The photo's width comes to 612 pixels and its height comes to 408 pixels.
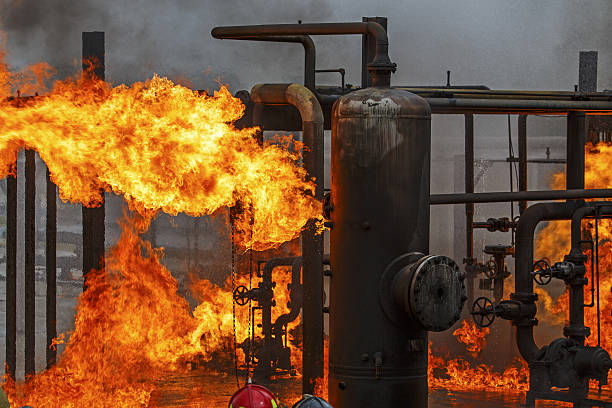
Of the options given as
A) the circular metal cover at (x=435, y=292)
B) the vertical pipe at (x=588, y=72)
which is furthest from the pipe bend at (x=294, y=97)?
the vertical pipe at (x=588, y=72)

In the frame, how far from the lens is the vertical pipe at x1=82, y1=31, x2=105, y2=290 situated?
30.8 feet

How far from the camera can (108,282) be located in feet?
32.5

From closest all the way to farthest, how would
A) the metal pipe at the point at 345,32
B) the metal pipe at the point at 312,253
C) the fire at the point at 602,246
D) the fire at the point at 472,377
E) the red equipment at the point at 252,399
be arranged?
the red equipment at the point at 252,399
the metal pipe at the point at 345,32
the metal pipe at the point at 312,253
the fire at the point at 472,377
the fire at the point at 602,246

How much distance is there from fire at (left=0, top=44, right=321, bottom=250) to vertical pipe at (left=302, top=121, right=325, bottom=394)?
172mm

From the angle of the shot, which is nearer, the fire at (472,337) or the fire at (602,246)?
the fire at (602,246)

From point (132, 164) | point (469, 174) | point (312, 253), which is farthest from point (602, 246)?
point (132, 164)

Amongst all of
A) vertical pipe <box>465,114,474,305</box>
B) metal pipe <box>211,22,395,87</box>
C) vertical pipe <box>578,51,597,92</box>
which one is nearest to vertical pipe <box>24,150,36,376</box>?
Result: metal pipe <box>211,22,395,87</box>

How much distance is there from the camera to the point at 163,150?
9320 mm

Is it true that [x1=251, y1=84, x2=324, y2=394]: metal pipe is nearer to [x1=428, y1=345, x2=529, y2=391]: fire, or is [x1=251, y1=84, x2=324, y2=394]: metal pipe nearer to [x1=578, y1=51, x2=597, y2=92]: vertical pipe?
[x1=428, y1=345, x2=529, y2=391]: fire

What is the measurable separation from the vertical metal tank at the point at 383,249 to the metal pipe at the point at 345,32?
27cm

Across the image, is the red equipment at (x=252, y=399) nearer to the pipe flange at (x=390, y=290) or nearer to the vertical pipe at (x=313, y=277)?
the pipe flange at (x=390, y=290)

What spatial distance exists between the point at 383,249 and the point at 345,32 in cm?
239

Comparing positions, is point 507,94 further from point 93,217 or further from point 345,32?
point 93,217

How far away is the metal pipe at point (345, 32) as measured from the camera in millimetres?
8484
